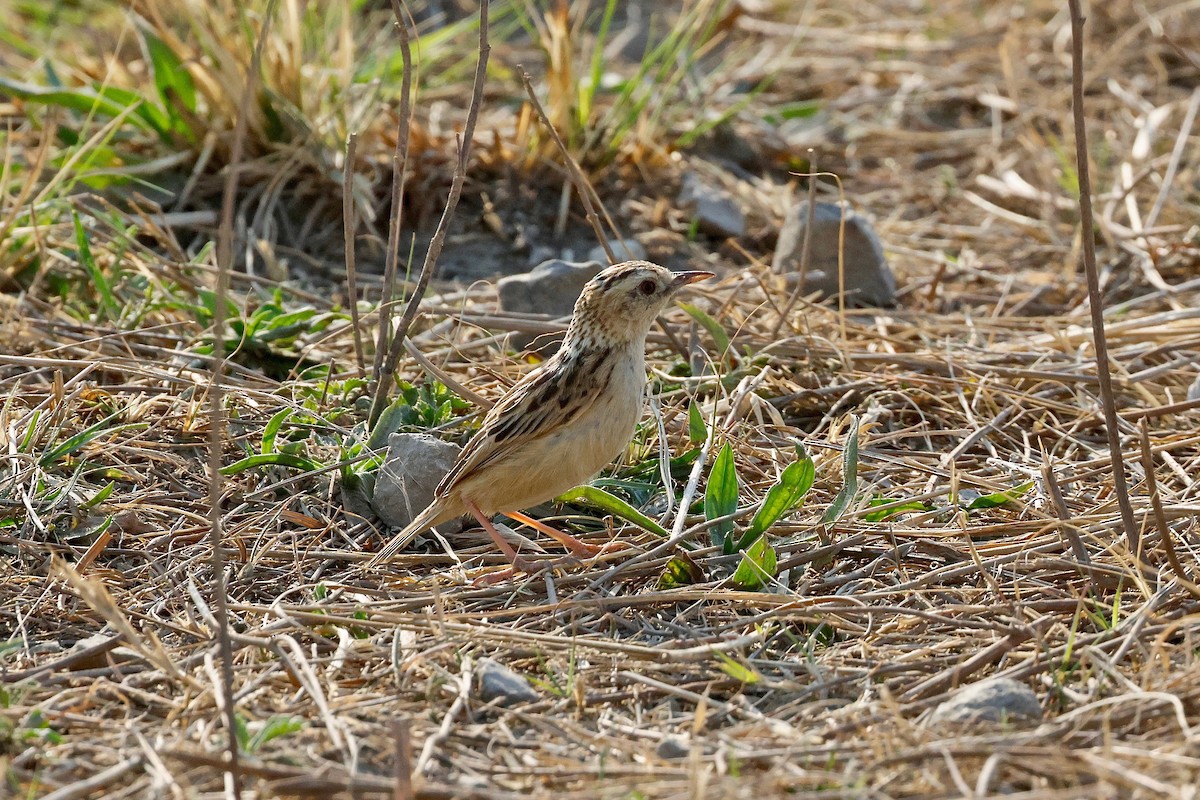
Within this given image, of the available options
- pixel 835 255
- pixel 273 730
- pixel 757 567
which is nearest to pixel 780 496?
pixel 757 567

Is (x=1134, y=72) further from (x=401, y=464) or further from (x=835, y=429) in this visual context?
(x=401, y=464)

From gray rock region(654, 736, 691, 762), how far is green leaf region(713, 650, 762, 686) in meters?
0.30

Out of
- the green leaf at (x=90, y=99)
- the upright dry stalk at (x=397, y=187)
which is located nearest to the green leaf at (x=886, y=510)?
the upright dry stalk at (x=397, y=187)

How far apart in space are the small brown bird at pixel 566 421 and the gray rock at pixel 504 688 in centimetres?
74

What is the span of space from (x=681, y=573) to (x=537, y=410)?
70 centimetres

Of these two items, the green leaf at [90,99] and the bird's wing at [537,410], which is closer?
the bird's wing at [537,410]

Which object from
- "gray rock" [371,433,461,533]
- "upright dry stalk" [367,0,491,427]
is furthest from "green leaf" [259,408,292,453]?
"gray rock" [371,433,461,533]

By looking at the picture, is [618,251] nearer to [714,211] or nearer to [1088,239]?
[714,211]

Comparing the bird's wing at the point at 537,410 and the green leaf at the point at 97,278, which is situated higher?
the green leaf at the point at 97,278

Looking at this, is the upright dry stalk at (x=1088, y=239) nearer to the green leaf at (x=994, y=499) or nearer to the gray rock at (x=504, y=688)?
the green leaf at (x=994, y=499)

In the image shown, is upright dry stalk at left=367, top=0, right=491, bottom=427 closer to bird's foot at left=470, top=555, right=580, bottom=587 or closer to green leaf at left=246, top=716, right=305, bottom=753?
bird's foot at left=470, top=555, right=580, bottom=587

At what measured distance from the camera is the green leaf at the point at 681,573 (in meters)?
4.11

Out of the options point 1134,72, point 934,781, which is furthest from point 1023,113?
point 934,781

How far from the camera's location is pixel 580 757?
10.6 feet
